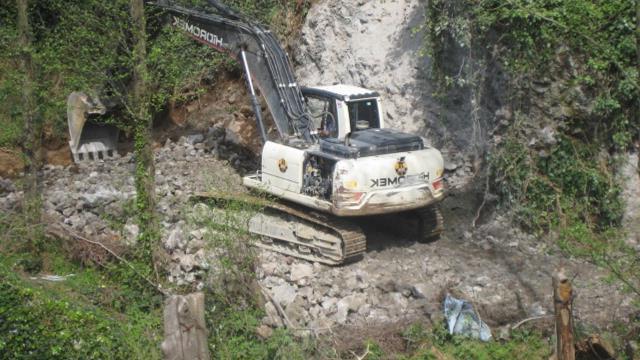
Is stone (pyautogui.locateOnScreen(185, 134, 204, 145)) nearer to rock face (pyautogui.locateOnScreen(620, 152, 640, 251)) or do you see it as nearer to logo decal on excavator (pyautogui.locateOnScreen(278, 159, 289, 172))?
logo decal on excavator (pyautogui.locateOnScreen(278, 159, 289, 172))

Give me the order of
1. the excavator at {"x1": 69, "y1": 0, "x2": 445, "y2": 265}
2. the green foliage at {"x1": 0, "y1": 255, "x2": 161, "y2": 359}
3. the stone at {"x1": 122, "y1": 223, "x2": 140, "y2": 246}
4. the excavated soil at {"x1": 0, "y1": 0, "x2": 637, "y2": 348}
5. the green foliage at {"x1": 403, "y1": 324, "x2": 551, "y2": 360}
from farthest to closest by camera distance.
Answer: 1. the stone at {"x1": 122, "y1": 223, "x2": 140, "y2": 246}
2. the excavator at {"x1": 69, "y1": 0, "x2": 445, "y2": 265}
3. the excavated soil at {"x1": 0, "y1": 0, "x2": 637, "y2": 348}
4. the green foliage at {"x1": 403, "y1": 324, "x2": 551, "y2": 360}
5. the green foliage at {"x1": 0, "y1": 255, "x2": 161, "y2": 359}

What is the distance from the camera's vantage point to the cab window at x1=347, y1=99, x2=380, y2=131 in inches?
440

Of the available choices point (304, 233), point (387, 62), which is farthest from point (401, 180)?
point (387, 62)

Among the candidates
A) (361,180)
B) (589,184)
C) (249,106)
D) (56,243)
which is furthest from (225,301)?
(249,106)

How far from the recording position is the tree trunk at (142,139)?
1001cm

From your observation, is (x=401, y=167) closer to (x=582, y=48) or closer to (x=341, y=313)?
(x=341, y=313)

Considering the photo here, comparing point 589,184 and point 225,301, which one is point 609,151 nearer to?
point 589,184

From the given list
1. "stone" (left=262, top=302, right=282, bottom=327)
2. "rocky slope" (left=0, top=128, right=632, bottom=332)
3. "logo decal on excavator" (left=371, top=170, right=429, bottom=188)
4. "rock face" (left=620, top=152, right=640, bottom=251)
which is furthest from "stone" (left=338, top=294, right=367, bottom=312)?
"rock face" (left=620, top=152, right=640, bottom=251)

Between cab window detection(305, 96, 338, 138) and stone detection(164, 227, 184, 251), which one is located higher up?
cab window detection(305, 96, 338, 138)

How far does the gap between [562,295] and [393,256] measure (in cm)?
389

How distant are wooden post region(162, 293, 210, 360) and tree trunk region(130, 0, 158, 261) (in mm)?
2895

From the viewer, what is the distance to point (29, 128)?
1155 cm

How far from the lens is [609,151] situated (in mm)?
11336

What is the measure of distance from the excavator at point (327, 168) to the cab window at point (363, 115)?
0.05 feet
